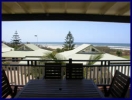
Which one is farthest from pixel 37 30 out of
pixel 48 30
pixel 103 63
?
pixel 103 63

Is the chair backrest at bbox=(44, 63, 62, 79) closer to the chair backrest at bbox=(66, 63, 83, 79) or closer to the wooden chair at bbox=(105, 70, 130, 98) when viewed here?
the chair backrest at bbox=(66, 63, 83, 79)

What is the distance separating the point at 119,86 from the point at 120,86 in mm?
40

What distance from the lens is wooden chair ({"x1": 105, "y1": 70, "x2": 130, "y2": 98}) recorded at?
2.28 meters

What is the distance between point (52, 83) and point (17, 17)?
6.61 feet

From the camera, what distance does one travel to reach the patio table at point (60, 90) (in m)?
2.29

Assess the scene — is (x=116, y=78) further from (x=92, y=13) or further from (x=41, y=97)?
(x=92, y=13)

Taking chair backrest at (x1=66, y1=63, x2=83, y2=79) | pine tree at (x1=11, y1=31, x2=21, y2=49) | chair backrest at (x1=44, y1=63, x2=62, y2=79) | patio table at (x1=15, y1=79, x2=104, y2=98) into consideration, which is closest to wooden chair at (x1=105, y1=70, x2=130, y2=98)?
patio table at (x1=15, y1=79, x2=104, y2=98)

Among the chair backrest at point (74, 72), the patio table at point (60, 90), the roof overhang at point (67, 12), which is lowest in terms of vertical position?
the patio table at point (60, 90)

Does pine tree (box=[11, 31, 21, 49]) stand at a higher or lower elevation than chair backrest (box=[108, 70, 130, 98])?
higher

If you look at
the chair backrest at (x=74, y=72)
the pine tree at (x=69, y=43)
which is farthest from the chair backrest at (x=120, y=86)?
the pine tree at (x=69, y=43)

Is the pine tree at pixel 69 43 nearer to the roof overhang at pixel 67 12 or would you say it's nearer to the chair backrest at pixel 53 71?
the roof overhang at pixel 67 12

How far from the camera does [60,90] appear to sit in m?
2.50

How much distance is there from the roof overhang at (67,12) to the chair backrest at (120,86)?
1.51 metres

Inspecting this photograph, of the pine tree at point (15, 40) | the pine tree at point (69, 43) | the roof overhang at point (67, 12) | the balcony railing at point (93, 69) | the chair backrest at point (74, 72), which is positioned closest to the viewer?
the roof overhang at point (67, 12)
